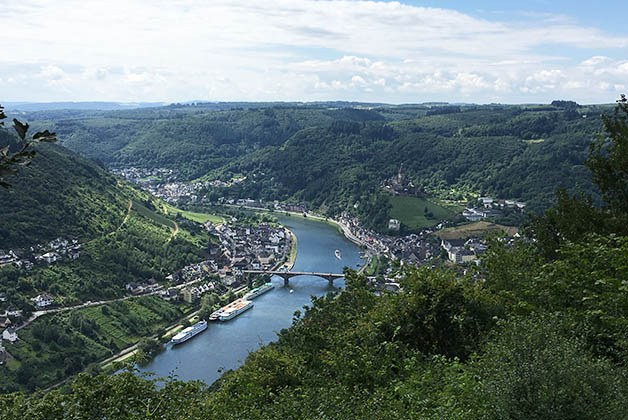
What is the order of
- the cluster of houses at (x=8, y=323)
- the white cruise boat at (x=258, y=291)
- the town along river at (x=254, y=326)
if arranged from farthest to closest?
1. the white cruise boat at (x=258, y=291)
2. the town along river at (x=254, y=326)
3. the cluster of houses at (x=8, y=323)

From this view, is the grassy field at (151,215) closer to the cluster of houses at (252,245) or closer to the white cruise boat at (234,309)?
the cluster of houses at (252,245)

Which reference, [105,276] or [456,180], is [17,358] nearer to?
[105,276]

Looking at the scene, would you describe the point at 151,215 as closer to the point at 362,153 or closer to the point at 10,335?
the point at 10,335

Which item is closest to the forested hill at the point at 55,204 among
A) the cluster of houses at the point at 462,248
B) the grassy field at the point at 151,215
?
the grassy field at the point at 151,215

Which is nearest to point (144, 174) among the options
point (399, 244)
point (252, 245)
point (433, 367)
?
point (252, 245)

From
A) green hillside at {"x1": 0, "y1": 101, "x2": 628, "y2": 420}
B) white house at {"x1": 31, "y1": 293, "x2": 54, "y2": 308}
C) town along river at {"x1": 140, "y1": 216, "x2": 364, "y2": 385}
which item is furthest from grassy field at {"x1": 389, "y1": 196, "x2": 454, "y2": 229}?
green hillside at {"x1": 0, "y1": 101, "x2": 628, "y2": 420}

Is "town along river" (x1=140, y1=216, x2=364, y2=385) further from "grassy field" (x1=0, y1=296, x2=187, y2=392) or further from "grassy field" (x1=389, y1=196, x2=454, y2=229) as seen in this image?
"grassy field" (x1=389, y1=196, x2=454, y2=229)
